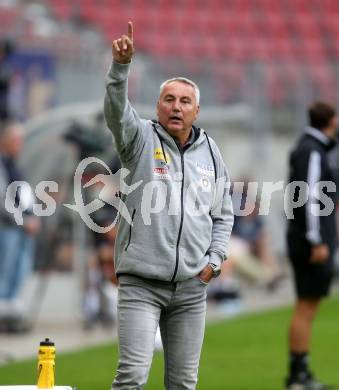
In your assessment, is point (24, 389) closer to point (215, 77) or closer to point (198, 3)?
point (215, 77)

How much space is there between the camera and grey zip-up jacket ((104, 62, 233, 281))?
20.0 ft

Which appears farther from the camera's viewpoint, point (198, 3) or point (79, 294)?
point (198, 3)

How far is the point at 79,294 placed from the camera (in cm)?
1453

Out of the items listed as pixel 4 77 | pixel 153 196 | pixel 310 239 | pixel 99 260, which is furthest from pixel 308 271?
pixel 99 260

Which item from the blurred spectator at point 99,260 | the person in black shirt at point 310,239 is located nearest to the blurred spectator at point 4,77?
the blurred spectator at point 99,260

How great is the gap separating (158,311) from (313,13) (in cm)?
2142

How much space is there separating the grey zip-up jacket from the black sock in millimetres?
2805

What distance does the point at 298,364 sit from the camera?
8.86 meters

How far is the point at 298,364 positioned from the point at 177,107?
333 centimetres

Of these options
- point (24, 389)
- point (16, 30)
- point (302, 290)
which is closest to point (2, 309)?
point (302, 290)

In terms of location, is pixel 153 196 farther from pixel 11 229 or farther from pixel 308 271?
pixel 11 229

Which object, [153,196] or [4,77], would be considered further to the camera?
[4,77]

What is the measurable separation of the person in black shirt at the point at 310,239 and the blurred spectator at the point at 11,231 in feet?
13.5

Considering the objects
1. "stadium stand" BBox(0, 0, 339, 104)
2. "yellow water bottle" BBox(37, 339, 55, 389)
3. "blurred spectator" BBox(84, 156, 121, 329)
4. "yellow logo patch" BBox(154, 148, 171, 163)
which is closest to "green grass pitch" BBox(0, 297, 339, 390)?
"blurred spectator" BBox(84, 156, 121, 329)
